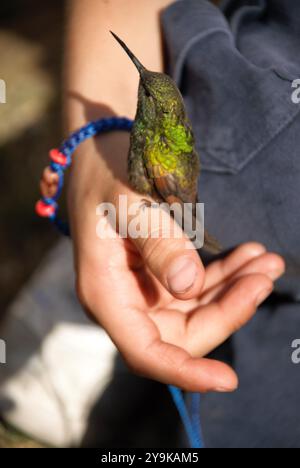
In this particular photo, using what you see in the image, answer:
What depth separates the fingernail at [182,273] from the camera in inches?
54.7

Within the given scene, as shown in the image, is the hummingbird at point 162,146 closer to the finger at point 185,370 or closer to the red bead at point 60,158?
the red bead at point 60,158

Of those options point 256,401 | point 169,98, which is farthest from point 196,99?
point 256,401

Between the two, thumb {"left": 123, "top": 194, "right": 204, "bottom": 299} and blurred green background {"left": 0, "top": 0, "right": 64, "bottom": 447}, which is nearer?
thumb {"left": 123, "top": 194, "right": 204, "bottom": 299}

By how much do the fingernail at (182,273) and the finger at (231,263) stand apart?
0.48 meters

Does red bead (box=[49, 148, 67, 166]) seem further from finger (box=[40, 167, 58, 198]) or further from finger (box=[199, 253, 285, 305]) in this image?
finger (box=[199, 253, 285, 305])

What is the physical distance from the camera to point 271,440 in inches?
80.6

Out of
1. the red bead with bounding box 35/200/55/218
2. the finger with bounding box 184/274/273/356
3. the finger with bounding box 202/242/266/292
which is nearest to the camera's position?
the finger with bounding box 184/274/273/356

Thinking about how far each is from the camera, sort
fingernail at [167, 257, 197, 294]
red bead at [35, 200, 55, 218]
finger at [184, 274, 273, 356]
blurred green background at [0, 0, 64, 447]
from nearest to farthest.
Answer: fingernail at [167, 257, 197, 294]
finger at [184, 274, 273, 356]
red bead at [35, 200, 55, 218]
blurred green background at [0, 0, 64, 447]

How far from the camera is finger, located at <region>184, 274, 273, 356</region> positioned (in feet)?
5.35

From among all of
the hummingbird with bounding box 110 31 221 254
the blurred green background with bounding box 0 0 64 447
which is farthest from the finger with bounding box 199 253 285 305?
the blurred green background with bounding box 0 0 64 447

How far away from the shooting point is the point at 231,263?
1905 mm

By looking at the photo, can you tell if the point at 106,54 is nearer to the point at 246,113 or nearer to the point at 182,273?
the point at 246,113

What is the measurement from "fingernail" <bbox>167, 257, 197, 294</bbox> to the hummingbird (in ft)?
1.08

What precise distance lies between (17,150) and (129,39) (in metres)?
2.81
